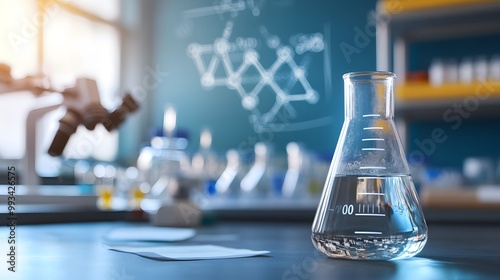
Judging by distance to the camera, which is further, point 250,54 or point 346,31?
point 250,54

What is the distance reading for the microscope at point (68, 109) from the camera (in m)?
1.08

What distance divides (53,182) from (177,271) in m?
1.94

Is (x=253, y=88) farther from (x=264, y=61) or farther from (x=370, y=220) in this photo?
(x=370, y=220)

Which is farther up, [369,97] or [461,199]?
[369,97]

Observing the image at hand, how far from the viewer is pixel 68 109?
113cm

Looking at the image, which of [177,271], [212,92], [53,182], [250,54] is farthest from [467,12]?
[177,271]

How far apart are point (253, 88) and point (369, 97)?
2728 millimetres

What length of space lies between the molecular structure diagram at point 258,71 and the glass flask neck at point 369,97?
101 inches

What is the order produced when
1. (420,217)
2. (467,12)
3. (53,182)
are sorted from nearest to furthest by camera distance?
(420,217) → (53,182) → (467,12)

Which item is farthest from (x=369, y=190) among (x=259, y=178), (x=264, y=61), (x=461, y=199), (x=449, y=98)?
(x=264, y=61)

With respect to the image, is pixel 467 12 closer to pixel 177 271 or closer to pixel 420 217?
pixel 420 217

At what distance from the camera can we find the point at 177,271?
55 centimetres

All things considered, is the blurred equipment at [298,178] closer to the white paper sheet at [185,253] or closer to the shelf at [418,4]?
the shelf at [418,4]

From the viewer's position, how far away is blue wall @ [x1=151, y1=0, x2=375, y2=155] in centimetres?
319
